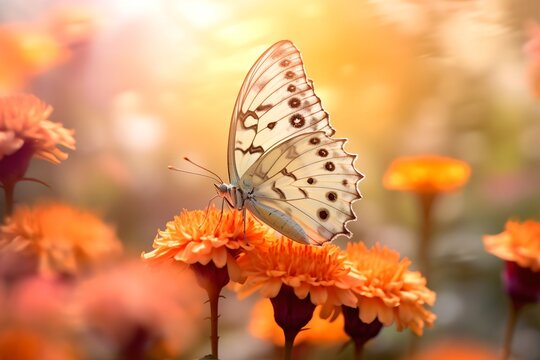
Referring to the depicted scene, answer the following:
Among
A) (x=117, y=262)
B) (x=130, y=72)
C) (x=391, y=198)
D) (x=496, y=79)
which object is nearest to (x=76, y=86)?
(x=130, y=72)

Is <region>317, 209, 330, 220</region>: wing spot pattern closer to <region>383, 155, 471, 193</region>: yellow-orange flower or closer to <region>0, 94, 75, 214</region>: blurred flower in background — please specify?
<region>0, 94, 75, 214</region>: blurred flower in background

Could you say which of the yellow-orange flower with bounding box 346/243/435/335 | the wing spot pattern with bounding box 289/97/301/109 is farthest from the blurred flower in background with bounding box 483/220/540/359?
the wing spot pattern with bounding box 289/97/301/109

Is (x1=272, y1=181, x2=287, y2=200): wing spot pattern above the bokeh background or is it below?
below

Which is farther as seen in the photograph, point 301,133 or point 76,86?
point 76,86

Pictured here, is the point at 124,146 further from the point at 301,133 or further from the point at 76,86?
the point at 301,133

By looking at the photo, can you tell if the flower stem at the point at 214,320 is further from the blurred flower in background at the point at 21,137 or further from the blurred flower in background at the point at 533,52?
the blurred flower in background at the point at 533,52

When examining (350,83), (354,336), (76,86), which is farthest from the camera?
(350,83)
